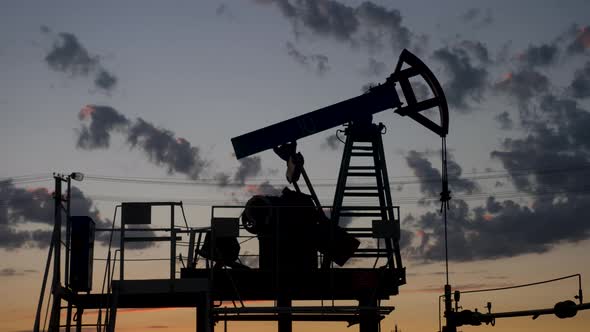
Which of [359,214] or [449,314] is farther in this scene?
[449,314]

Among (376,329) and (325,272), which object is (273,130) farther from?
(376,329)

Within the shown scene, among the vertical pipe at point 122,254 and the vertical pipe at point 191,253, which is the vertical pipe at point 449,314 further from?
the vertical pipe at point 122,254

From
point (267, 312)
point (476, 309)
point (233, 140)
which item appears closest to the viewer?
point (267, 312)

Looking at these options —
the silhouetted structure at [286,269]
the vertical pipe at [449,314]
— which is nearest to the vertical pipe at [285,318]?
the silhouetted structure at [286,269]

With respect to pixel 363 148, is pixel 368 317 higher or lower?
lower

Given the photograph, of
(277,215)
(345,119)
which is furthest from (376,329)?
(345,119)

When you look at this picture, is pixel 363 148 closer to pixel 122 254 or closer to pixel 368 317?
pixel 368 317

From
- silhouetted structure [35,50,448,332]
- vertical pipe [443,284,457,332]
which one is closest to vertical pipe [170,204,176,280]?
silhouetted structure [35,50,448,332]

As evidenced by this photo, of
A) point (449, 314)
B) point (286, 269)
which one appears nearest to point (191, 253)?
point (286, 269)

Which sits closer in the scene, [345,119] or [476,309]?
[345,119]

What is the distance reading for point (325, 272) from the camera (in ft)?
91.9

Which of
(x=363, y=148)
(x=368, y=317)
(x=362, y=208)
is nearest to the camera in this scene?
(x=368, y=317)

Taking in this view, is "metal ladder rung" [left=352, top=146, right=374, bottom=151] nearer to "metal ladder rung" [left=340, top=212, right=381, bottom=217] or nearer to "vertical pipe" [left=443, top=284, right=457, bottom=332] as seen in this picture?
"metal ladder rung" [left=340, top=212, right=381, bottom=217]

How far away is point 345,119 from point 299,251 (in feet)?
17.2
